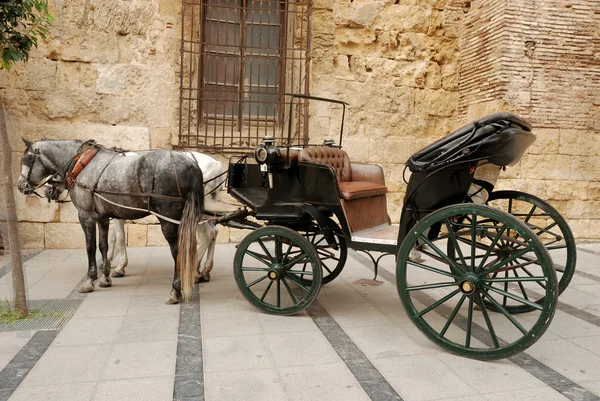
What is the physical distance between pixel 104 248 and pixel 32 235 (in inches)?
116

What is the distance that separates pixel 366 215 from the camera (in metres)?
3.98

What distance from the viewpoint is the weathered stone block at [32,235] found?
689 cm

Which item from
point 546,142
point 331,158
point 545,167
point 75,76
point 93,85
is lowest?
point 545,167

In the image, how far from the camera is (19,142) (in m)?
6.75

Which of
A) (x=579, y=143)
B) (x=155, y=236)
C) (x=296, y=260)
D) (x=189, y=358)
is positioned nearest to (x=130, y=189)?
(x=296, y=260)

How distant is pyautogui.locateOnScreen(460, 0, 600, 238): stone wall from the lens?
709cm

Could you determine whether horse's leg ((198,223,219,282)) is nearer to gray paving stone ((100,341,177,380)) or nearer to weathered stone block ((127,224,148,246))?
gray paving stone ((100,341,177,380))

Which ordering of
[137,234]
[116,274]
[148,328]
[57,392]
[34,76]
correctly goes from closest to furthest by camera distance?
[57,392] → [148,328] → [116,274] → [34,76] → [137,234]

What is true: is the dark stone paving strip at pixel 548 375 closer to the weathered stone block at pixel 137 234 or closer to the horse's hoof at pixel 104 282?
the horse's hoof at pixel 104 282

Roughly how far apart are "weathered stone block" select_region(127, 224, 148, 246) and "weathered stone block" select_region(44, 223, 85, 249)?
0.66 meters

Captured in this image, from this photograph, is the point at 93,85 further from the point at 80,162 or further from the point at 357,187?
the point at 357,187

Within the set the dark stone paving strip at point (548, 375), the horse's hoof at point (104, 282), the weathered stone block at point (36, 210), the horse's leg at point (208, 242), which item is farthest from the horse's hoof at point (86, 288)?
the dark stone paving strip at point (548, 375)

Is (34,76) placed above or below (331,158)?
above

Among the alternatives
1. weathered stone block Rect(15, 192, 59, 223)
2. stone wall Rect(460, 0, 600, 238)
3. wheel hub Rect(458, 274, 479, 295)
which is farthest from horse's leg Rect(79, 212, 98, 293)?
stone wall Rect(460, 0, 600, 238)
